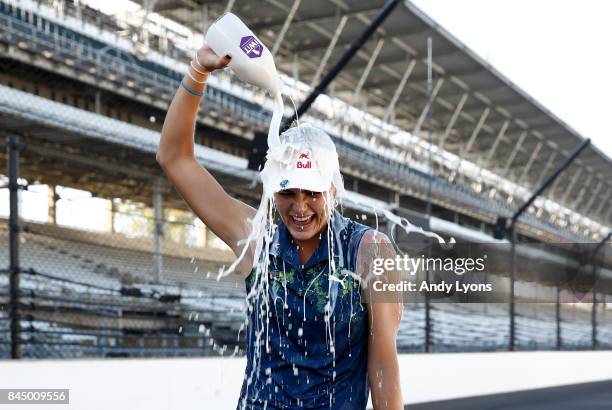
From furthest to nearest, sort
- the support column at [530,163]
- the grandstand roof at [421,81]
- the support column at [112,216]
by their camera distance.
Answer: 1. the support column at [530,163]
2. the grandstand roof at [421,81]
3. the support column at [112,216]

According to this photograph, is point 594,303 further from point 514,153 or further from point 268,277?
point 514,153

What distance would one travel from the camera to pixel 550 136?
30.6 m

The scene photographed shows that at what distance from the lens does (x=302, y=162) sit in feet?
6.13

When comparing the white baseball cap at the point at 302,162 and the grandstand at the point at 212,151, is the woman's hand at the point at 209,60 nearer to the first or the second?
the white baseball cap at the point at 302,162

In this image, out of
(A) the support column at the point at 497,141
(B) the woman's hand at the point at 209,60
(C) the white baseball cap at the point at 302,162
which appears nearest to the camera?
(C) the white baseball cap at the point at 302,162

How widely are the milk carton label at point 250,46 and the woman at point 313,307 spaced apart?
0.06 metres

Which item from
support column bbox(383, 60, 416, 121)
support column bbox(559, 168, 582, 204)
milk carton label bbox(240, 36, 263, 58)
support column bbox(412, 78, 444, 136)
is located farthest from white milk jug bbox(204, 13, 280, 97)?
support column bbox(559, 168, 582, 204)

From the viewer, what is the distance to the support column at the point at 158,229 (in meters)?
7.42

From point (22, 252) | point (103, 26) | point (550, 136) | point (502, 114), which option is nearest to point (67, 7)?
point (103, 26)

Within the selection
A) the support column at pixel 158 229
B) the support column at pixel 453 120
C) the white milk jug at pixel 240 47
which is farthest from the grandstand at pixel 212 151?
the white milk jug at pixel 240 47

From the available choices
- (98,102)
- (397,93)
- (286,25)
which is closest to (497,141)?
(397,93)

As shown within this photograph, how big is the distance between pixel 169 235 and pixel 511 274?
3983mm

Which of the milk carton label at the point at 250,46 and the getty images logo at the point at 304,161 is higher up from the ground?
the milk carton label at the point at 250,46

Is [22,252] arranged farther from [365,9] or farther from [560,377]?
[365,9]
